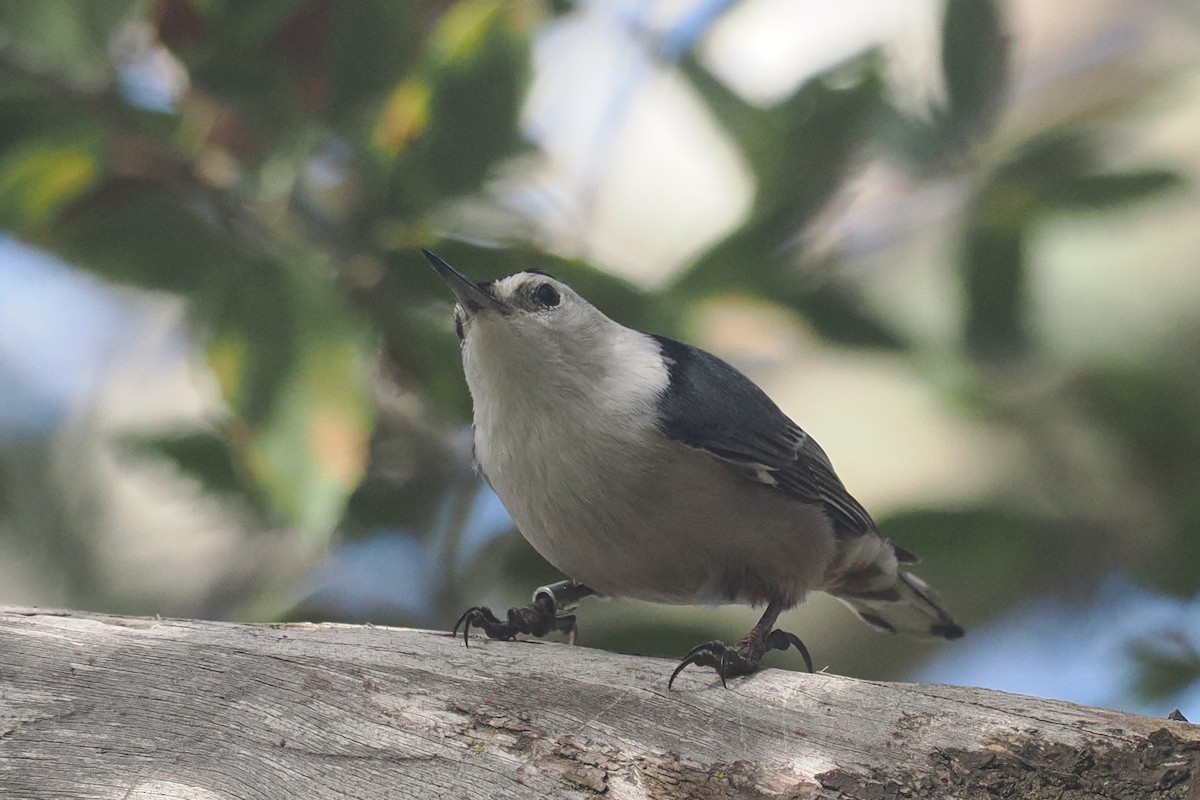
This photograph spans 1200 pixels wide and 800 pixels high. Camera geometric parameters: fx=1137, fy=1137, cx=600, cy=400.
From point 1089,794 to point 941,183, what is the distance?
1.79 m

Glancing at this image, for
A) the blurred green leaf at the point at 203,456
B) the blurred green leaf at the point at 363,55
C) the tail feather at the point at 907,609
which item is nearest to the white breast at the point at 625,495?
the tail feather at the point at 907,609

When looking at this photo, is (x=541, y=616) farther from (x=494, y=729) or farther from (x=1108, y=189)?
(x=1108, y=189)

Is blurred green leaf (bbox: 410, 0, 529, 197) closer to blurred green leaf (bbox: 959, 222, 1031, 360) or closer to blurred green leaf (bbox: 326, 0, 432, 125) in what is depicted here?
blurred green leaf (bbox: 326, 0, 432, 125)

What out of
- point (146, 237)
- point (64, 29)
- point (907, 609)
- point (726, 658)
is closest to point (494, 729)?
point (726, 658)

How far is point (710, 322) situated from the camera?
2.35 meters

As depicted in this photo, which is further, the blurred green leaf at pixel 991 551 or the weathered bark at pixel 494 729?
the blurred green leaf at pixel 991 551

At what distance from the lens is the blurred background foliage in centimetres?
213

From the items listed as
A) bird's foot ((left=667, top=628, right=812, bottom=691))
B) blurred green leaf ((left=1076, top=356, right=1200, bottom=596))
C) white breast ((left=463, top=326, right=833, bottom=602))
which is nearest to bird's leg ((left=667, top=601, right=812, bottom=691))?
bird's foot ((left=667, top=628, right=812, bottom=691))

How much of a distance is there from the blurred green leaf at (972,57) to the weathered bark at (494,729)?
1545 mm

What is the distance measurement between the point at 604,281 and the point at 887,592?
30.1 inches

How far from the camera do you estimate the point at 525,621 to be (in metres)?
1.64

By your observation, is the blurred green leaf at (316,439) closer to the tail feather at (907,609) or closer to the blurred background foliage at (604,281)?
the blurred background foliage at (604,281)

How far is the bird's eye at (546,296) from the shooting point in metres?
1.62

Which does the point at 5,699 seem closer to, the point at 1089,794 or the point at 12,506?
the point at 1089,794
